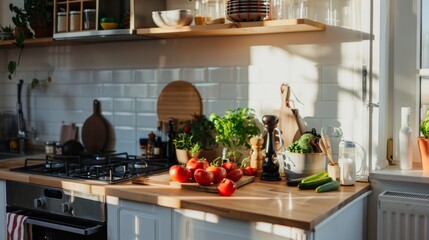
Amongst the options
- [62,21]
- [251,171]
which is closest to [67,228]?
[251,171]

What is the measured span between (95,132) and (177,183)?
1.19 meters

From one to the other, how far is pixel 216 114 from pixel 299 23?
2.56 ft

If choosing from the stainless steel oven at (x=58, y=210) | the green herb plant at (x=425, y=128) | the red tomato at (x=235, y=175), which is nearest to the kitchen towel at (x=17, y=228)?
the stainless steel oven at (x=58, y=210)

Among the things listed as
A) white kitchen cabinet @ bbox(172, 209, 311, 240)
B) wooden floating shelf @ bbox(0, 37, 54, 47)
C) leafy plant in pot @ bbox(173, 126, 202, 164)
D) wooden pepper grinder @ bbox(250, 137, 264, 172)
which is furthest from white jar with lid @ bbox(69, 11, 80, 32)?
white kitchen cabinet @ bbox(172, 209, 311, 240)

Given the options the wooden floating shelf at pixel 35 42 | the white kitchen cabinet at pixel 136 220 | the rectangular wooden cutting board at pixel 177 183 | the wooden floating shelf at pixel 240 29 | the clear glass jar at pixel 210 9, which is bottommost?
the white kitchen cabinet at pixel 136 220

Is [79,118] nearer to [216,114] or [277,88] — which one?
[216,114]

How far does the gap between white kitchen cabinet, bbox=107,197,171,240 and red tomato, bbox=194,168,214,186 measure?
0.19m

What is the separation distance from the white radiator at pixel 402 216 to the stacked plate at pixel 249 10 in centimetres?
96

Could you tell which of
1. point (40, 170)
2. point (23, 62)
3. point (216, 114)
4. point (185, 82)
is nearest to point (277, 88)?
point (216, 114)

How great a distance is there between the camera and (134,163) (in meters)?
2.81

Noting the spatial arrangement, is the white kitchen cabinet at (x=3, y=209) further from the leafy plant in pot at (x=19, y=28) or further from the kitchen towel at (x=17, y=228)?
the leafy plant in pot at (x=19, y=28)

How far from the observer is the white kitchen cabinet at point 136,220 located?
7.36ft

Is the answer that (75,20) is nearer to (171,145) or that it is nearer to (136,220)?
(171,145)

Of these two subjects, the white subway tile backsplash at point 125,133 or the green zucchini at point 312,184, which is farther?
the white subway tile backsplash at point 125,133
